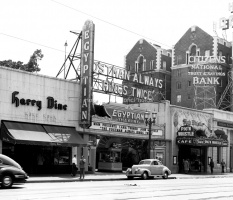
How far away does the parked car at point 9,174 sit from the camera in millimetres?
20625

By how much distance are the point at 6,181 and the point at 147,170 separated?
14790mm

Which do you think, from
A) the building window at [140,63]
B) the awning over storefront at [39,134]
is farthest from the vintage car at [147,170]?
the building window at [140,63]

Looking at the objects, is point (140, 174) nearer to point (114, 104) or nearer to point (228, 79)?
point (114, 104)

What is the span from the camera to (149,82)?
137 ft

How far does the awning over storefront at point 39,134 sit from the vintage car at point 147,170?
13.8 ft

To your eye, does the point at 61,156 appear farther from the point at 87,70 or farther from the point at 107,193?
the point at 107,193

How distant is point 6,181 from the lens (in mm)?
20781

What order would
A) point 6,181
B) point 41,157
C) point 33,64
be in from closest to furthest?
point 6,181
point 41,157
point 33,64

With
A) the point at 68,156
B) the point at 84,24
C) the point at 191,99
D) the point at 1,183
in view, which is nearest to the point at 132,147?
the point at 68,156

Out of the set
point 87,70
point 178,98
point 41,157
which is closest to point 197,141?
point 87,70

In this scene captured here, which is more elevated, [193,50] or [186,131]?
[193,50]

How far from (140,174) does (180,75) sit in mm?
53192

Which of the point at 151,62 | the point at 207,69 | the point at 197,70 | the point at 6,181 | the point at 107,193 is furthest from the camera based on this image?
the point at 151,62

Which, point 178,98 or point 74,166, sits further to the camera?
point 178,98
